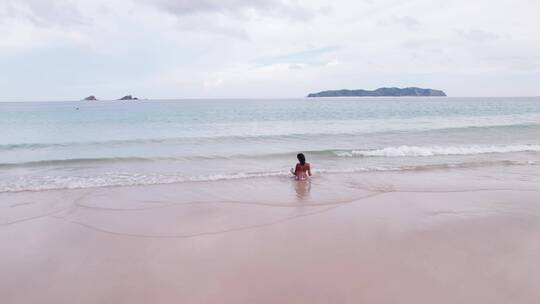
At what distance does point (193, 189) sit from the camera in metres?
8.81

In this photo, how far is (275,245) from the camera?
504 cm

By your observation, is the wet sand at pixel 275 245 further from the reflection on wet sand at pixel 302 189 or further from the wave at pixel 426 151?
the wave at pixel 426 151

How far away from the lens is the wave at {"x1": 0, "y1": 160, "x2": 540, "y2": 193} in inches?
367

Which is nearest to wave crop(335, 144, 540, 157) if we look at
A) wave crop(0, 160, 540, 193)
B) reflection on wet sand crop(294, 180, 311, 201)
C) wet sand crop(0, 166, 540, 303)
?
wave crop(0, 160, 540, 193)

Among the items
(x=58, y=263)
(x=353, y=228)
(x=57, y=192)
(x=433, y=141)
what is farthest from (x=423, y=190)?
(x=433, y=141)

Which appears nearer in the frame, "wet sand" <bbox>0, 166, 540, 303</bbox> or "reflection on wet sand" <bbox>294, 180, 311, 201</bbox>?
"wet sand" <bbox>0, 166, 540, 303</bbox>

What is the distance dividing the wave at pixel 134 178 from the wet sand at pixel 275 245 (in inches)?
35.3

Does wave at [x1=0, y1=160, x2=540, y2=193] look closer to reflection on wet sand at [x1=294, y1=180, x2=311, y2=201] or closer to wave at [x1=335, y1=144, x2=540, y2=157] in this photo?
reflection on wet sand at [x1=294, y1=180, x2=311, y2=201]

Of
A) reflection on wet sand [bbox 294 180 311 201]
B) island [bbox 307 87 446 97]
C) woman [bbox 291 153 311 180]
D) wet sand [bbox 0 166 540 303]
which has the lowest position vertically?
wet sand [bbox 0 166 540 303]

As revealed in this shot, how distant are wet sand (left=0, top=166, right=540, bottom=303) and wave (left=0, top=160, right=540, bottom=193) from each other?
895 mm

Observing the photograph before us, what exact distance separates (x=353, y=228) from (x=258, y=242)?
1730mm

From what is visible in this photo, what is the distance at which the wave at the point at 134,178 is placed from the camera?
932 cm

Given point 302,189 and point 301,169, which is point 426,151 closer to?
point 301,169

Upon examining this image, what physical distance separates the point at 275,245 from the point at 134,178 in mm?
6921
